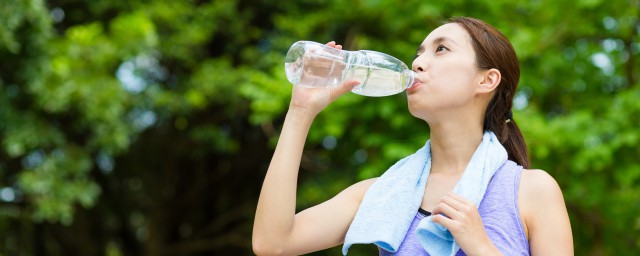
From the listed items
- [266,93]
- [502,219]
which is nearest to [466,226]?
[502,219]

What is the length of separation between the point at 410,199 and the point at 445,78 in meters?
0.29

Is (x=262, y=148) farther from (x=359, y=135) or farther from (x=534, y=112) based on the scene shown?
(x=534, y=112)

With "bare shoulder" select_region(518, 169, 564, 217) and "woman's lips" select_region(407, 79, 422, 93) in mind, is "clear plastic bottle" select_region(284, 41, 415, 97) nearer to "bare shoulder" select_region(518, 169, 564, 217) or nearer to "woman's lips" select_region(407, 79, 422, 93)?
"woman's lips" select_region(407, 79, 422, 93)

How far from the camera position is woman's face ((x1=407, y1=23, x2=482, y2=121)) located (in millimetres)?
1924

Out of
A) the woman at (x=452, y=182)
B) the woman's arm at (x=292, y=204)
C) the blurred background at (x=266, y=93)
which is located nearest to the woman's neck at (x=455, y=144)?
the woman at (x=452, y=182)

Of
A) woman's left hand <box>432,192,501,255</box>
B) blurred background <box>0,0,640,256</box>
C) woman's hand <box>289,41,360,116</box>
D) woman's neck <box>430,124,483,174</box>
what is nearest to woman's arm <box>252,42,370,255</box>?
woman's hand <box>289,41,360,116</box>

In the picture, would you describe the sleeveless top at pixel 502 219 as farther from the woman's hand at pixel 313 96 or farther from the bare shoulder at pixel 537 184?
the woman's hand at pixel 313 96

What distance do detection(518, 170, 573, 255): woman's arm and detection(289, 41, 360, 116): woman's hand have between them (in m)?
0.46

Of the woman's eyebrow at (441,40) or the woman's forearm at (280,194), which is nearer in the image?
the woman's forearm at (280,194)

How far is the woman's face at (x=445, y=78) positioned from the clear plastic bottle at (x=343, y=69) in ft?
0.13

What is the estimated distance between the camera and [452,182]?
6.51 ft

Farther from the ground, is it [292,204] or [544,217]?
[544,217]

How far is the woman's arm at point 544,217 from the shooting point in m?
1.77

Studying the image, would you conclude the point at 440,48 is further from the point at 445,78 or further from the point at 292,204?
the point at 292,204
